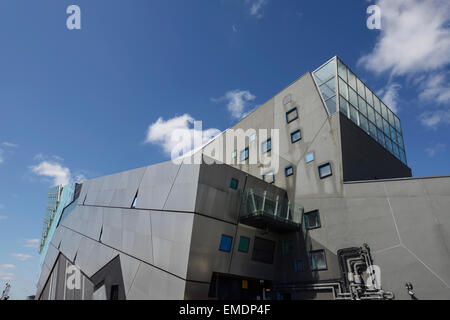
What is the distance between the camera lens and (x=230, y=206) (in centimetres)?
1834

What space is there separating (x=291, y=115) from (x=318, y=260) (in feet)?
37.9

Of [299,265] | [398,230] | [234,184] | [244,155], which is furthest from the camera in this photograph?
[244,155]

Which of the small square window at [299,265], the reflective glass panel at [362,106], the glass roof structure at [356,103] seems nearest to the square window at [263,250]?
the small square window at [299,265]

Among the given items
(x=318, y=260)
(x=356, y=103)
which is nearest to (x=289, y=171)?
(x=318, y=260)

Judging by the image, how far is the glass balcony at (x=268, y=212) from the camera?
60.0 feet

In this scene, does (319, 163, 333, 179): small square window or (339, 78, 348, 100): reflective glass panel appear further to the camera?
(339, 78, 348, 100): reflective glass panel

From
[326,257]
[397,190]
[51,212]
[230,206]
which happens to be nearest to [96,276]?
[230,206]

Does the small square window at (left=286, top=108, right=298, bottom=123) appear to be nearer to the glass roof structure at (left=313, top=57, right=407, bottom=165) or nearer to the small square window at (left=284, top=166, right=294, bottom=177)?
the glass roof structure at (left=313, top=57, right=407, bottom=165)

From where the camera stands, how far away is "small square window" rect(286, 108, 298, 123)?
23.6 meters

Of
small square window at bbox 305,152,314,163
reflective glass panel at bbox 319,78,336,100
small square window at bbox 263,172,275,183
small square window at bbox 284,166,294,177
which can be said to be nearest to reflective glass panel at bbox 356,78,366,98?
reflective glass panel at bbox 319,78,336,100

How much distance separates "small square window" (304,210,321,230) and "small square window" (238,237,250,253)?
4.34 metres

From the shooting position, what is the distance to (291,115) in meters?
24.0

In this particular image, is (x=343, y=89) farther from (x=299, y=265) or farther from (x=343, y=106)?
(x=299, y=265)
